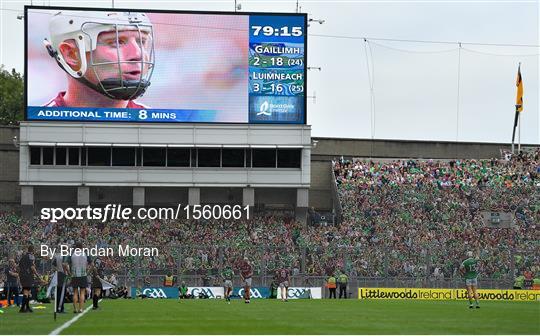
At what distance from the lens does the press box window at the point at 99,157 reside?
217ft

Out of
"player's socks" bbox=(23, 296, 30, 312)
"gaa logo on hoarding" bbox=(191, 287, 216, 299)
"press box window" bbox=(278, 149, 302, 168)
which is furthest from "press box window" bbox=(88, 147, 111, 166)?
"player's socks" bbox=(23, 296, 30, 312)

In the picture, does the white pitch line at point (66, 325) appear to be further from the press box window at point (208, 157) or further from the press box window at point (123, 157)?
the press box window at point (208, 157)

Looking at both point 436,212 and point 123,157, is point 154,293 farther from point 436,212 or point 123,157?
point 436,212

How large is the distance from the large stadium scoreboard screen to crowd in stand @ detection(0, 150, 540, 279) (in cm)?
669

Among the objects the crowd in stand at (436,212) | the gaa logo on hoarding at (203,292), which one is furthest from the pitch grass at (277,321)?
the crowd in stand at (436,212)

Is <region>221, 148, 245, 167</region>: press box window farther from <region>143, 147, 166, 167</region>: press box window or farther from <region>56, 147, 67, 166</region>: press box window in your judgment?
<region>56, 147, 67, 166</region>: press box window

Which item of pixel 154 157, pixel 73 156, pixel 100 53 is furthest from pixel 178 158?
pixel 100 53

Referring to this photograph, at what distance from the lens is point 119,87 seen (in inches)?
2468

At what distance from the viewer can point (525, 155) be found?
247 feet

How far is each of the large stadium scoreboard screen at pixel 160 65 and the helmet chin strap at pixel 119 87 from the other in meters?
0.06

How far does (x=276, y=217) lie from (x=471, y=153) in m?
17.1

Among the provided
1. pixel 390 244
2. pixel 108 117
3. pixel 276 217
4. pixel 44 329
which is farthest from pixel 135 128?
pixel 44 329

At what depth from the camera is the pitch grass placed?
23469 millimetres

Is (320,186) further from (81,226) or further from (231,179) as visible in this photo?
(81,226)
